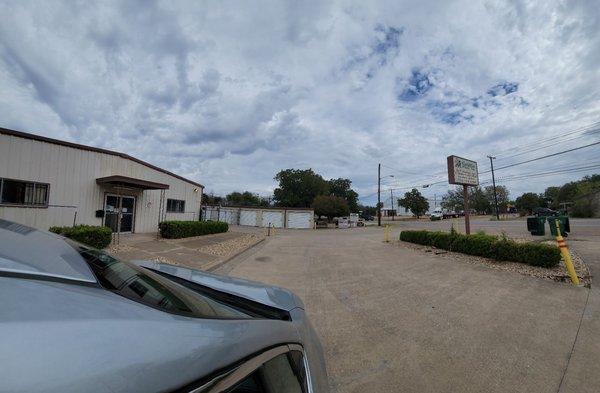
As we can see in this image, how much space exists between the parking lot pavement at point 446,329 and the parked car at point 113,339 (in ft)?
7.11

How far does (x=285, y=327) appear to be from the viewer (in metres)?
1.59

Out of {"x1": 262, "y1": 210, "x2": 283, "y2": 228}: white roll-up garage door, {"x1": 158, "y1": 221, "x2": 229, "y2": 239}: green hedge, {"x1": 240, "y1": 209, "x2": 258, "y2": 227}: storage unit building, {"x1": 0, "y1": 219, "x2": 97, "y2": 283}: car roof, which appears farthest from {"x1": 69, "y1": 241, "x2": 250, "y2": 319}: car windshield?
{"x1": 240, "y1": 209, "x2": 258, "y2": 227}: storage unit building

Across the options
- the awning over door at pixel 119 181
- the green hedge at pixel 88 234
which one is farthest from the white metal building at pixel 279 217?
the green hedge at pixel 88 234

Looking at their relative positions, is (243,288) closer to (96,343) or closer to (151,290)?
(151,290)

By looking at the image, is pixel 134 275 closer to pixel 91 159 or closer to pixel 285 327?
pixel 285 327

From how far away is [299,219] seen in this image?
42.4 metres

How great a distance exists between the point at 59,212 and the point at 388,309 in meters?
13.2

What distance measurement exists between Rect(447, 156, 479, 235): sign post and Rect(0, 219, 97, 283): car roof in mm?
14290

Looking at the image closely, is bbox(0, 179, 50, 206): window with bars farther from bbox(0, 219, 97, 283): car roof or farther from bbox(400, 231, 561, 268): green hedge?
bbox(400, 231, 561, 268): green hedge

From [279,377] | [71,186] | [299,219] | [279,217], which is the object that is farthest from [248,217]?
[279,377]

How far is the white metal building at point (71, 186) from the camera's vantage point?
35.3 ft

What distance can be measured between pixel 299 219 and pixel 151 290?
134 feet

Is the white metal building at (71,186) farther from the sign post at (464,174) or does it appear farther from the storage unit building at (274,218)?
the storage unit building at (274,218)

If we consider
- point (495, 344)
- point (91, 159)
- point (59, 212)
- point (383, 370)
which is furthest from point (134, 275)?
point (91, 159)
